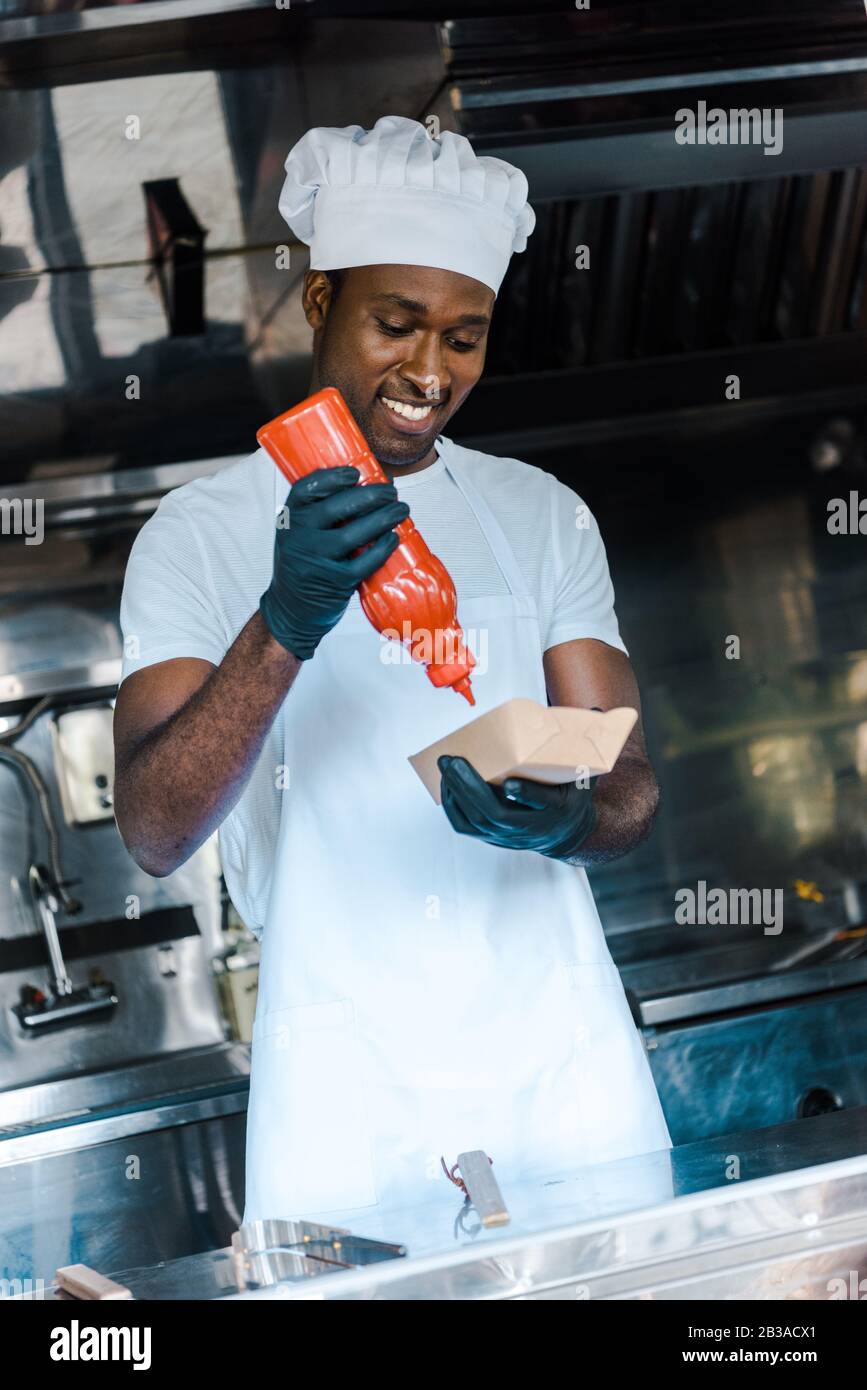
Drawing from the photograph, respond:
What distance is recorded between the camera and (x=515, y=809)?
121 cm

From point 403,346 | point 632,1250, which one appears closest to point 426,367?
point 403,346

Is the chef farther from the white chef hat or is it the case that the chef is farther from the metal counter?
the metal counter

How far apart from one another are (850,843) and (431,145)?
7.73 ft

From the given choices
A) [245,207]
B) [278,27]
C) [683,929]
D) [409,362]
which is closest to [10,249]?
[245,207]

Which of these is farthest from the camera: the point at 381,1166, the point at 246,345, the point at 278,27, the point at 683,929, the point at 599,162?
the point at 683,929

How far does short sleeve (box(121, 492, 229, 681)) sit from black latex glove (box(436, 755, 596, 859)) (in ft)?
1.11

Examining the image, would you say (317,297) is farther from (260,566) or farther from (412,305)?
(260,566)

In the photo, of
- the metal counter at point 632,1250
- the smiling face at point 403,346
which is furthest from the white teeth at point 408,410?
the metal counter at point 632,1250

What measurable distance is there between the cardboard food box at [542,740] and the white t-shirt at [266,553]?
38 centimetres

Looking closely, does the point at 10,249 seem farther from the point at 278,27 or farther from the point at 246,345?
the point at 278,27

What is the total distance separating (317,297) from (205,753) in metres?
0.56

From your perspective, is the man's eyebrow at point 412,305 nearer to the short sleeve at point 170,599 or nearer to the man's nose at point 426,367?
the man's nose at point 426,367

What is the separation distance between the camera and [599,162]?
7.39 feet

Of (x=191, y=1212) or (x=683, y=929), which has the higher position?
(x=683, y=929)
